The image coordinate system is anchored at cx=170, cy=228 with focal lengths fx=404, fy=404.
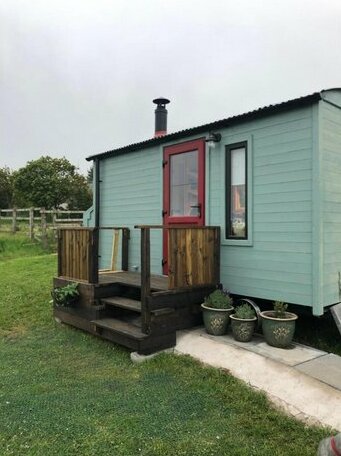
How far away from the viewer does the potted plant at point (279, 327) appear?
4246mm

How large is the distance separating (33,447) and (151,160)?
452cm

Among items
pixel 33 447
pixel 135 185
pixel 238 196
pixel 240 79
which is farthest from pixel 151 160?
pixel 240 79

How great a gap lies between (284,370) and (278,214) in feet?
5.80

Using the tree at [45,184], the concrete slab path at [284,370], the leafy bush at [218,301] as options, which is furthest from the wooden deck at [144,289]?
the tree at [45,184]

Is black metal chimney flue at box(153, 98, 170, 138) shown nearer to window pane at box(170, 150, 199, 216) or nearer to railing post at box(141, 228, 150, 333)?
window pane at box(170, 150, 199, 216)

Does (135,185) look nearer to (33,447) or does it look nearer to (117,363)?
(117,363)

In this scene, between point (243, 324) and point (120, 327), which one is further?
point (120, 327)

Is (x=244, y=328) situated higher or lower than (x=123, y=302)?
lower

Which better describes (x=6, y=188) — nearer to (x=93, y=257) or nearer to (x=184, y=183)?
(x=184, y=183)

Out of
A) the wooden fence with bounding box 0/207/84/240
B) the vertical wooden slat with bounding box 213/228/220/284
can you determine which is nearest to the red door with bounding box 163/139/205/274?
the vertical wooden slat with bounding box 213/228/220/284

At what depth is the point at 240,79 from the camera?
39.2 feet

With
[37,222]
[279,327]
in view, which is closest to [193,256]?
[279,327]

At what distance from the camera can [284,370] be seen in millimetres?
3713

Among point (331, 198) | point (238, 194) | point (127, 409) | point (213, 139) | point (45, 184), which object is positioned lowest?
point (127, 409)
